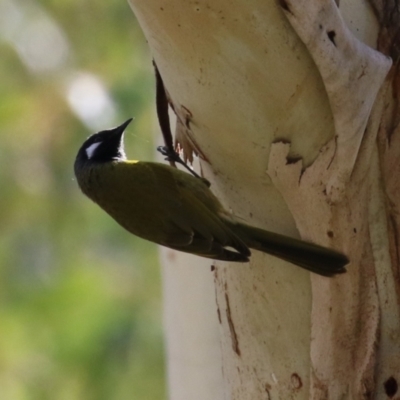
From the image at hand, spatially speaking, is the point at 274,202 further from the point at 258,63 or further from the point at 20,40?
the point at 20,40

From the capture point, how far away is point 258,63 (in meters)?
1.94

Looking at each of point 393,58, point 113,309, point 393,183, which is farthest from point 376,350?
point 113,309

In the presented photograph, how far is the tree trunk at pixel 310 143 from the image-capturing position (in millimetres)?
1909

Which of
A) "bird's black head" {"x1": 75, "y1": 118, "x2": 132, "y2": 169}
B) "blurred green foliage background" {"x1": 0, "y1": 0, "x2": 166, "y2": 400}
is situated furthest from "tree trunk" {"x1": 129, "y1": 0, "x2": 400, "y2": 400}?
"blurred green foliage background" {"x1": 0, "y1": 0, "x2": 166, "y2": 400}

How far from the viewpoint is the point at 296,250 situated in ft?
6.50

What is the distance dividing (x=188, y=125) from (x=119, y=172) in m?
0.53

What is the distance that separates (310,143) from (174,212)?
57 centimetres

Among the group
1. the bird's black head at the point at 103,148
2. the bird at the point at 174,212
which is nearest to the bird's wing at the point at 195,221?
the bird at the point at 174,212

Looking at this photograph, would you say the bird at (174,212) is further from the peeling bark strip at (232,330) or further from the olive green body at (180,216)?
the peeling bark strip at (232,330)

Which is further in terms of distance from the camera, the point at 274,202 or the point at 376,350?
the point at 274,202

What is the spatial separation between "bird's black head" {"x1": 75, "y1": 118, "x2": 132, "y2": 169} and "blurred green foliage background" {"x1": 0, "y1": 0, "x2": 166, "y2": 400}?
2001 mm

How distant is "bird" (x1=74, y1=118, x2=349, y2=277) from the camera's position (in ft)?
6.58

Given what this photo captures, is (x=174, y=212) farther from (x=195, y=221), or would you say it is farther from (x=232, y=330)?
(x=232, y=330)

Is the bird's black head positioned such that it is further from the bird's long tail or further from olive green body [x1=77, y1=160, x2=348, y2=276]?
the bird's long tail
